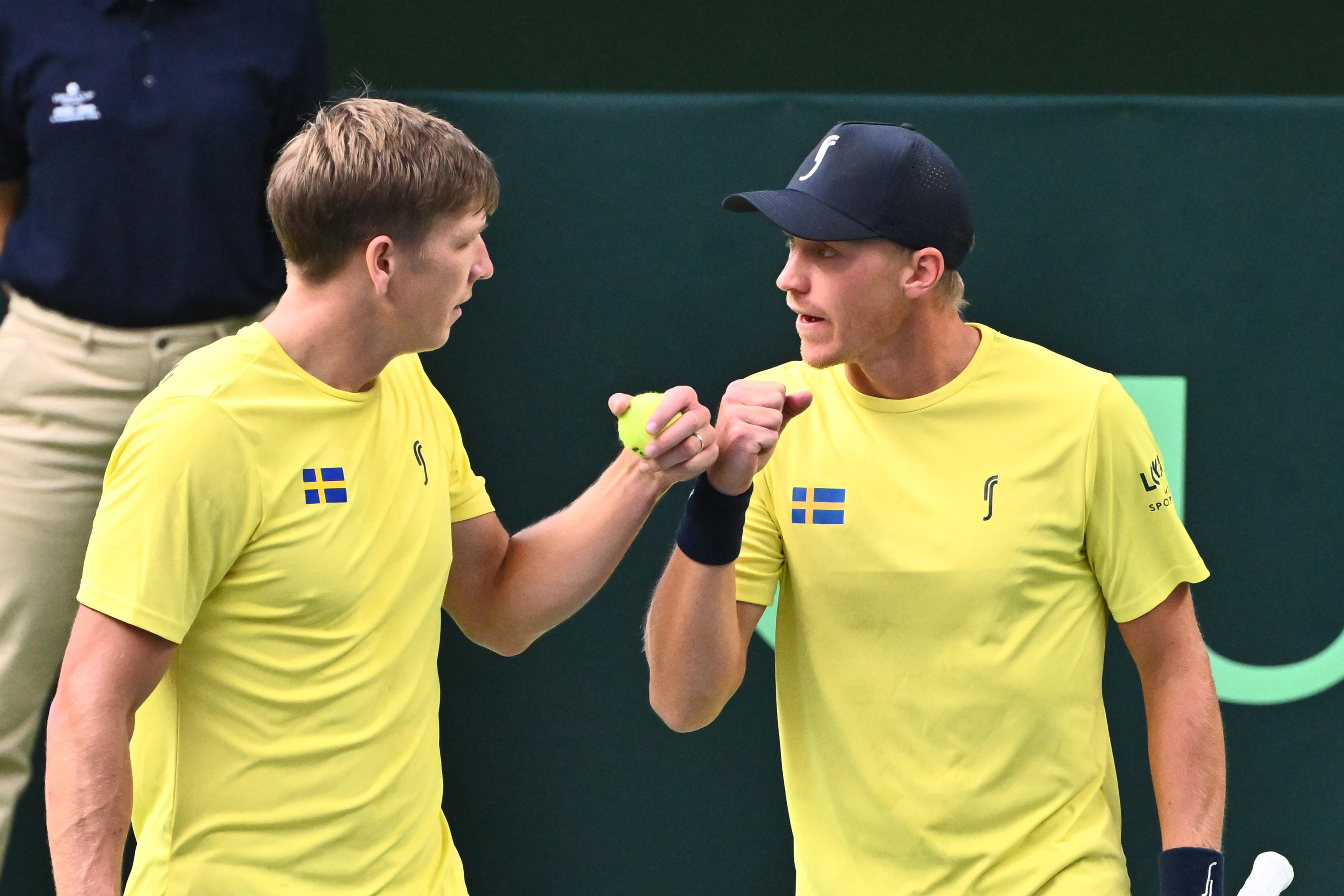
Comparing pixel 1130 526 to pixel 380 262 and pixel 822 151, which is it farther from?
pixel 380 262

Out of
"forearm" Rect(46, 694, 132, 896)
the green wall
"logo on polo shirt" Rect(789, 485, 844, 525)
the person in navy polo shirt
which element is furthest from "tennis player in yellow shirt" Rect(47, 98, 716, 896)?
the green wall

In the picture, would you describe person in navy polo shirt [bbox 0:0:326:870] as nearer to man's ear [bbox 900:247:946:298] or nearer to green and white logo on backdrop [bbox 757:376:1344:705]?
man's ear [bbox 900:247:946:298]

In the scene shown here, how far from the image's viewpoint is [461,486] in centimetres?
235

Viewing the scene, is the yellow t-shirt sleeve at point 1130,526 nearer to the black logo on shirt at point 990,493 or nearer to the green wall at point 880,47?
the black logo on shirt at point 990,493

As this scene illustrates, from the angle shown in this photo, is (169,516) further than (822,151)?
No

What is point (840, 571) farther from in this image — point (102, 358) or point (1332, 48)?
point (1332, 48)

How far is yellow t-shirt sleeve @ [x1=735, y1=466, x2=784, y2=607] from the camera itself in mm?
2318

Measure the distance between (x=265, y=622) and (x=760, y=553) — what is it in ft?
2.56

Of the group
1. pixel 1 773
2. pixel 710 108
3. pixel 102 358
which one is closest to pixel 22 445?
pixel 102 358

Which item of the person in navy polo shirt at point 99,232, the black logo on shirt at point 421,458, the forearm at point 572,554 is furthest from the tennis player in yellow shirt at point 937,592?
the person in navy polo shirt at point 99,232

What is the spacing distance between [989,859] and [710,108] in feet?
5.88

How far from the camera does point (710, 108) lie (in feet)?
10.7

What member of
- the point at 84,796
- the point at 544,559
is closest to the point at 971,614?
the point at 544,559

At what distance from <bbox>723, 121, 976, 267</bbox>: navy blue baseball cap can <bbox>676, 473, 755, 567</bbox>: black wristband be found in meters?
0.42
